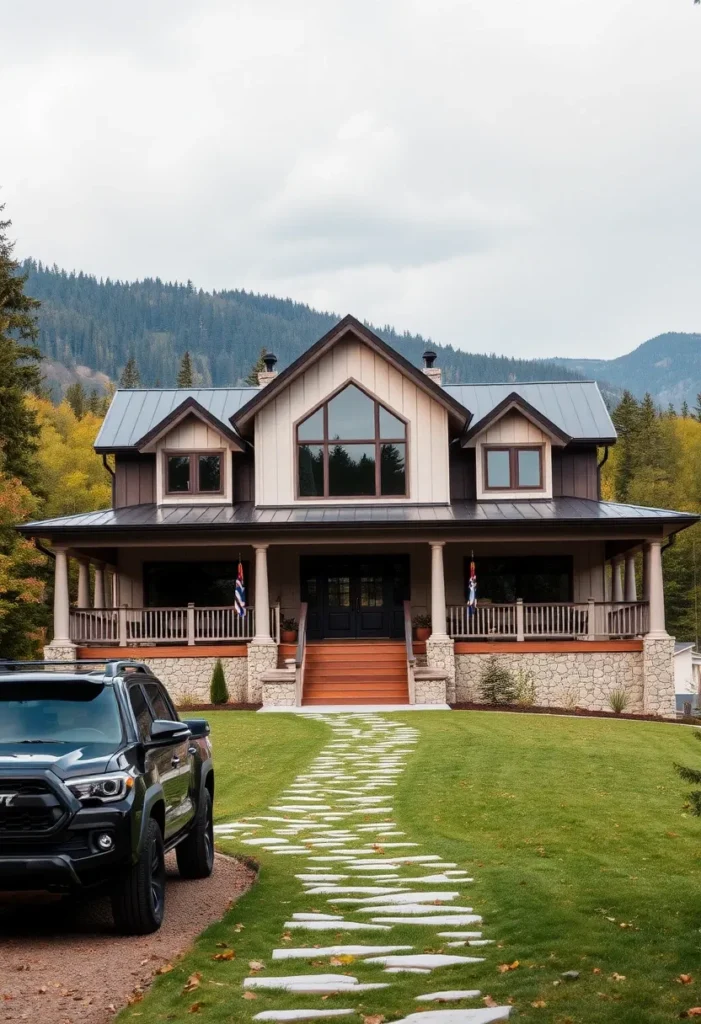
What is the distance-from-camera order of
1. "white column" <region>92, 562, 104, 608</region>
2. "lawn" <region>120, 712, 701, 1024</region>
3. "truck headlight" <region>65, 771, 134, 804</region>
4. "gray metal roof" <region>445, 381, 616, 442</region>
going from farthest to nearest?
1. "gray metal roof" <region>445, 381, 616, 442</region>
2. "white column" <region>92, 562, 104, 608</region>
3. "truck headlight" <region>65, 771, 134, 804</region>
4. "lawn" <region>120, 712, 701, 1024</region>

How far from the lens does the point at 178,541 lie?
28469mm

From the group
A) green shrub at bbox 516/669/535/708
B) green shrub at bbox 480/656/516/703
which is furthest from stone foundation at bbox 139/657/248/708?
green shrub at bbox 516/669/535/708

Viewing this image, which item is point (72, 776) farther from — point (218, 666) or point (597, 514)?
point (597, 514)

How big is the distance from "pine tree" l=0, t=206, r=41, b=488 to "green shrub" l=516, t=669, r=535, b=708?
21.6 metres

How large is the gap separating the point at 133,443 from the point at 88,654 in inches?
272

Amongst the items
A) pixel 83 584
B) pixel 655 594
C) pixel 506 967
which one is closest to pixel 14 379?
pixel 83 584

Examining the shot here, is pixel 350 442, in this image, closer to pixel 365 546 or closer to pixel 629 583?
pixel 365 546

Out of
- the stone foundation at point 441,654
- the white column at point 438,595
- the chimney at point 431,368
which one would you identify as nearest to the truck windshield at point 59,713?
the stone foundation at point 441,654

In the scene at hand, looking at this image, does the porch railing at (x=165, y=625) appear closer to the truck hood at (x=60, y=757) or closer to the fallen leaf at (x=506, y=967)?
the truck hood at (x=60, y=757)

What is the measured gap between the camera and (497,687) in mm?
27250

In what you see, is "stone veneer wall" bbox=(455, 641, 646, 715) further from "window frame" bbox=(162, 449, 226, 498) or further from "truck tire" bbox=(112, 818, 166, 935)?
"truck tire" bbox=(112, 818, 166, 935)

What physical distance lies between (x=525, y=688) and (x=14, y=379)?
2526 centimetres

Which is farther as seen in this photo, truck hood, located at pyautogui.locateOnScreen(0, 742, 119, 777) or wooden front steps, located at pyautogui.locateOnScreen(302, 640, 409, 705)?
wooden front steps, located at pyautogui.locateOnScreen(302, 640, 409, 705)

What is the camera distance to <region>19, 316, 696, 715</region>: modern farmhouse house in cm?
2767
